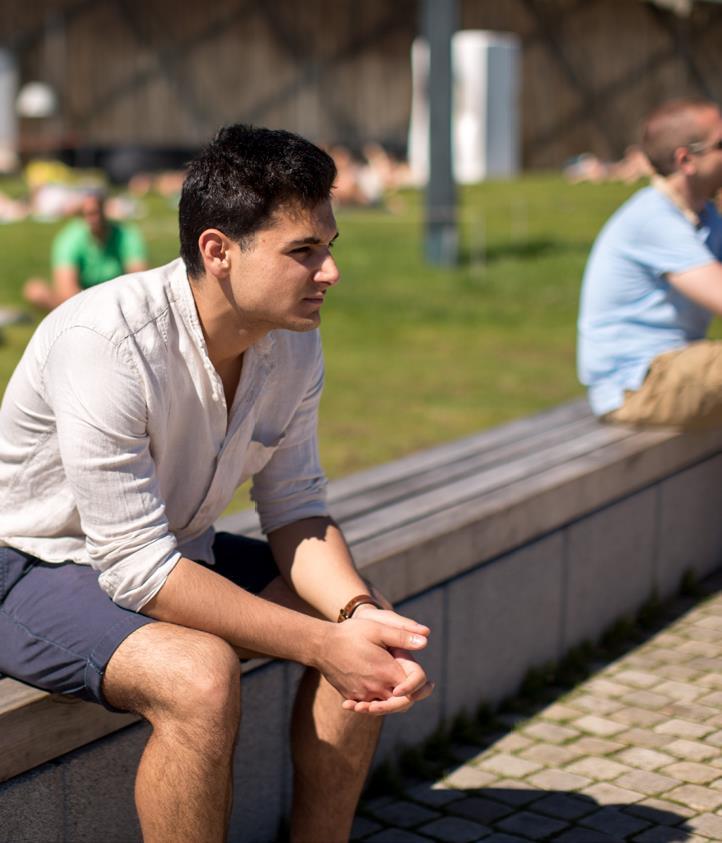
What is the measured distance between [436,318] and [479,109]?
14725 millimetres

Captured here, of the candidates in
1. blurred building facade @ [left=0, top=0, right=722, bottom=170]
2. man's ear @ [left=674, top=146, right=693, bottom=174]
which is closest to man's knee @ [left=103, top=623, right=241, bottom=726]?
man's ear @ [left=674, top=146, right=693, bottom=174]

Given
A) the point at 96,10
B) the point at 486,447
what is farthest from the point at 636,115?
the point at 486,447

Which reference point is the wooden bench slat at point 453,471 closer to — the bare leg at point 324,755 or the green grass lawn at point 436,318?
the bare leg at point 324,755

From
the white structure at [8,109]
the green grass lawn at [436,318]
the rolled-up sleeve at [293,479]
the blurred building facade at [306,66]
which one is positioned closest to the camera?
the rolled-up sleeve at [293,479]

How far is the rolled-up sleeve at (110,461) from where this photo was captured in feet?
8.21

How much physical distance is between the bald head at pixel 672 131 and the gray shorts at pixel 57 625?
302 centimetres

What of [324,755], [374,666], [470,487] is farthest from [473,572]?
[374,666]

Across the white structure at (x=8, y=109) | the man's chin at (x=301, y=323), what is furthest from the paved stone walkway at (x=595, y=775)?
the white structure at (x=8, y=109)

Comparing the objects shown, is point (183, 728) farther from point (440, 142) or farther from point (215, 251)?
point (440, 142)

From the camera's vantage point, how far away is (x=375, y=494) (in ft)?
13.9

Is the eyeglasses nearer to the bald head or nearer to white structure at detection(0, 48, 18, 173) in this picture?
the bald head

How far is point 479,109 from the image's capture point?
24875 mm

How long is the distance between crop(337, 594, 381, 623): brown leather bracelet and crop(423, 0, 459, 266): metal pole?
10816 mm

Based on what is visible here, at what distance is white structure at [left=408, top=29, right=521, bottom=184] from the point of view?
23641 mm
